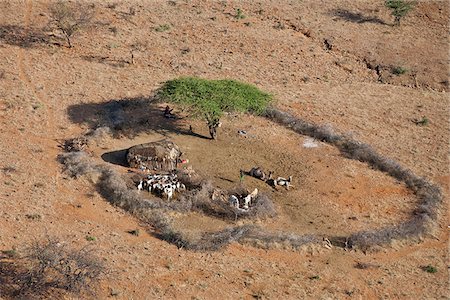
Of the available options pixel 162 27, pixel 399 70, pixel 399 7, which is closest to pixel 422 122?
pixel 399 70

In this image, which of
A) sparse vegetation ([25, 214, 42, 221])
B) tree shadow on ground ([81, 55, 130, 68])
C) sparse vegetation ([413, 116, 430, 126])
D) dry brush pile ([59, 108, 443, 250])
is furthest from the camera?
tree shadow on ground ([81, 55, 130, 68])

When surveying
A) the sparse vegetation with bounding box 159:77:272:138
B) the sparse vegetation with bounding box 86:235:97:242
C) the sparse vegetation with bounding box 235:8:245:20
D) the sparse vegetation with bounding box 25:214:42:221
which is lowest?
the sparse vegetation with bounding box 25:214:42:221

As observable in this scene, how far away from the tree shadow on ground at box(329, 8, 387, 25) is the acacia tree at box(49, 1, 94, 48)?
23.0 m

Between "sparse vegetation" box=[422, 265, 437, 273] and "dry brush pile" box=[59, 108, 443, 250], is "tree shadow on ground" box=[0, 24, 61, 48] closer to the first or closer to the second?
"dry brush pile" box=[59, 108, 443, 250]

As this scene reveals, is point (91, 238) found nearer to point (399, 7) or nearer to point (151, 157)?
point (151, 157)

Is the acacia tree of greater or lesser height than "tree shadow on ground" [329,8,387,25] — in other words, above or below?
below

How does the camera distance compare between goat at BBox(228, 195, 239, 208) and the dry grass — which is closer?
the dry grass

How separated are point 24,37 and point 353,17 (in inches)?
1182

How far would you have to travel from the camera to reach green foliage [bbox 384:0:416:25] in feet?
183

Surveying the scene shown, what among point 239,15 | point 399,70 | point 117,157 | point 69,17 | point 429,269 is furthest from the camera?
point 239,15

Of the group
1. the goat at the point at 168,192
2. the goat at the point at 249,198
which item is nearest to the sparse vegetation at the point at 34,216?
the goat at the point at 168,192

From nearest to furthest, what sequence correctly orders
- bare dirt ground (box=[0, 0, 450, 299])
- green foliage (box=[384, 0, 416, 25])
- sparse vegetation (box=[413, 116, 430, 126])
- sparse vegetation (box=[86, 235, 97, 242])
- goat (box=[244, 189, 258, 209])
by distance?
bare dirt ground (box=[0, 0, 450, 299]) → sparse vegetation (box=[86, 235, 97, 242]) → goat (box=[244, 189, 258, 209]) → sparse vegetation (box=[413, 116, 430, 126]) → green foliage (box=[384, 0, 416, 25])

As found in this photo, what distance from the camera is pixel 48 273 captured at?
2619 centimetres

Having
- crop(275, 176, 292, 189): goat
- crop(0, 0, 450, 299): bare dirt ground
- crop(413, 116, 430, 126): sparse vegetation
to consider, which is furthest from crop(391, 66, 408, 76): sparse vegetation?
crop(275, 176, 292, 189): goat
